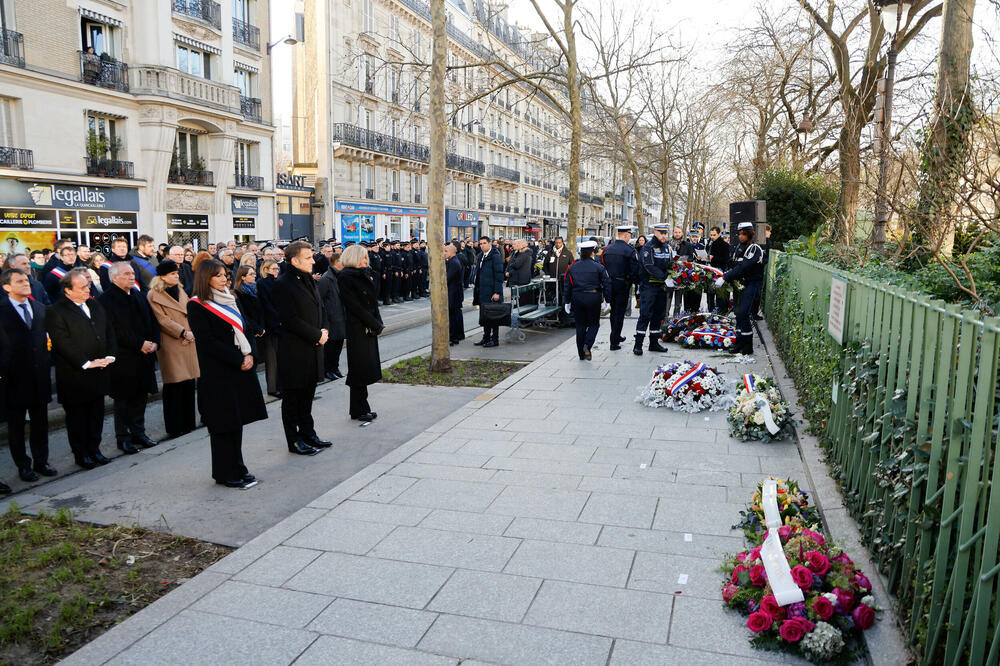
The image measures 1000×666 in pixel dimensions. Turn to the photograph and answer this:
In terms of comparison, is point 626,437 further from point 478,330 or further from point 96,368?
point 478,330

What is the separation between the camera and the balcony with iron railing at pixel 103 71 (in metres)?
22.8

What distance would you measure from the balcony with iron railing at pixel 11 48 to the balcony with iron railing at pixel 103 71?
1993 mm

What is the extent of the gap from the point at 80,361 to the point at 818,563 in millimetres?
6118

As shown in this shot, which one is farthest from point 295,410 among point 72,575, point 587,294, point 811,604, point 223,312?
point 587,294

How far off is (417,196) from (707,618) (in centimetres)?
4327

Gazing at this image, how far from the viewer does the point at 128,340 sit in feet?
23.9

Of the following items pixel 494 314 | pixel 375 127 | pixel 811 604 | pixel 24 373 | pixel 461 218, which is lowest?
pixel 811 604

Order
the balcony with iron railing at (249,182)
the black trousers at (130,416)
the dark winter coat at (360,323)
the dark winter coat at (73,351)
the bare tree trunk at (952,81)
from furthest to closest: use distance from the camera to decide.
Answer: the balcony with iron railing at (249,182) → the bare tree trunk at (952,81) → the dark winter coat at (360,323) → the black trousers at (130,416) → the dark winter coat at (73,351)

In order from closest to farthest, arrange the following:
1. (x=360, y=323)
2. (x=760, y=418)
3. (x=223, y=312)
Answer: (x=223, y=312) → (x=760, y=418) → (x=360, y=323)

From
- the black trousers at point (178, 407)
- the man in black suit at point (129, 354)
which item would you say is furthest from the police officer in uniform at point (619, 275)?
the man in black suit at point (129, 354)

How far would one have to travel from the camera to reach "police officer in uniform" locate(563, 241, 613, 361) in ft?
37.2

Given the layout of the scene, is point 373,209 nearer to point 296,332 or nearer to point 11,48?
point 11,48

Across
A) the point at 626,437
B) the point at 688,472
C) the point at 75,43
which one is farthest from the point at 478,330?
the point at 75,43

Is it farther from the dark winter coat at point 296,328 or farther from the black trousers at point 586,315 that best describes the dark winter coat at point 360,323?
the black trousers at point 586,315
